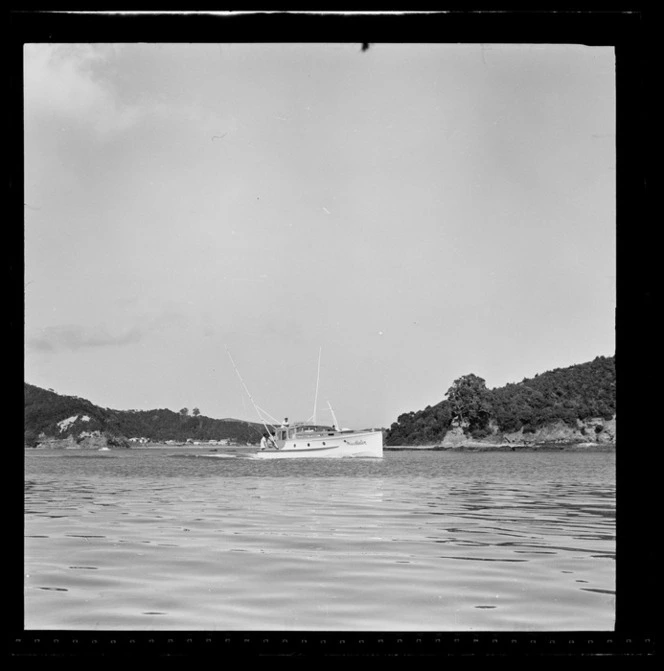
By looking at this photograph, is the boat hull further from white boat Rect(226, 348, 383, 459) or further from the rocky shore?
the rocky shore

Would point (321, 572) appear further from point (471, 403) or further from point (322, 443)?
point (471, 403)

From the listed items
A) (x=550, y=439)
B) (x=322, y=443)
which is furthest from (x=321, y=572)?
(x=550, y=439)

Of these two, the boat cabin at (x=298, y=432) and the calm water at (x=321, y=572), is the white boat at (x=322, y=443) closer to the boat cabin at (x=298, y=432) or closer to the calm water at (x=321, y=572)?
the boat cabin at (x=298, y=432)

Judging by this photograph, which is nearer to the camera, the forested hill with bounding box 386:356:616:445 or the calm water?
the calm water

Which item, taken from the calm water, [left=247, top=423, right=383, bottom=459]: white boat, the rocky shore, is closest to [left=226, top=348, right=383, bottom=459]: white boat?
[left=247, top=423, right=383, bottom=459]: white boat
